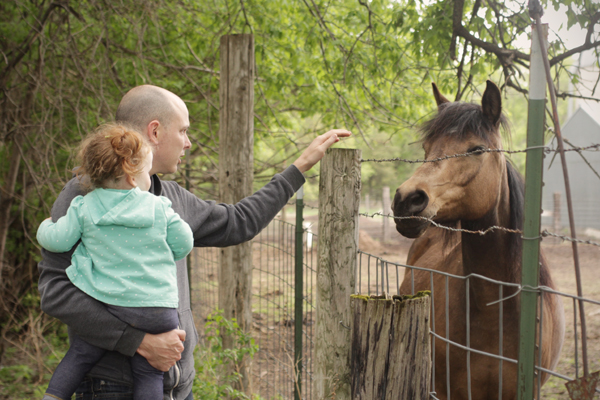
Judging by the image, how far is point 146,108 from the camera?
5.75ft

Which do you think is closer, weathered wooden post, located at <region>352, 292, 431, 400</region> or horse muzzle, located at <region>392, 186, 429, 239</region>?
weathered wooden post, located at <region>352, 292, 431, 400</region>

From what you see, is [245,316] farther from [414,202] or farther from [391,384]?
[391,384]

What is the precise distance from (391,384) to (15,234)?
20.0 ft

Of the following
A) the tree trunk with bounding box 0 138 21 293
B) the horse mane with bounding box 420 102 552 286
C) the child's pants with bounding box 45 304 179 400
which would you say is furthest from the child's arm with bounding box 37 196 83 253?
the tree trunk with bounding box 0 138 21 293

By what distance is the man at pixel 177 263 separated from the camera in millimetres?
1524

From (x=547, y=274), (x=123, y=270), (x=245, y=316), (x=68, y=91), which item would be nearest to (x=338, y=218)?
(x=123, y=270)

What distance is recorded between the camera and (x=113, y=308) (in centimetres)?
153

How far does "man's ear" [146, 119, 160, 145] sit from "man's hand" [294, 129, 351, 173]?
0.58 m

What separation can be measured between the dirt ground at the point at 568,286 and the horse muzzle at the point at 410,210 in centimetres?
74

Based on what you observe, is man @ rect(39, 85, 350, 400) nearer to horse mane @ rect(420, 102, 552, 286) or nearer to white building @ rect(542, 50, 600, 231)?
horse mane @ rect(420, 102, 552, 286)

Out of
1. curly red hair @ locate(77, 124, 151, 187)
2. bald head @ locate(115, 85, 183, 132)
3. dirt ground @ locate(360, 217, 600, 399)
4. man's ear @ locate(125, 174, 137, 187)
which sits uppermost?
bald head @ locate(115, 85, 183, 132)

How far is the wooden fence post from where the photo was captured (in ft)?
6.17

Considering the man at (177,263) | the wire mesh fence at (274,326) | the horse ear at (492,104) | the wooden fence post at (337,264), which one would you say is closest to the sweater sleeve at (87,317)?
the man at (177,263)

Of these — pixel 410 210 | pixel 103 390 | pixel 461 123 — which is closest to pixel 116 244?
pixel 103 390
